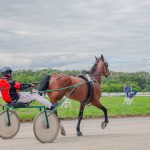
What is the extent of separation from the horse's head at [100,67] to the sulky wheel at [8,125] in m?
4.09

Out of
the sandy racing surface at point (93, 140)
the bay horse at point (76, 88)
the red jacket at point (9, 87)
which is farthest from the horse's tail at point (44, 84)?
the red jacket at point (9, 87)

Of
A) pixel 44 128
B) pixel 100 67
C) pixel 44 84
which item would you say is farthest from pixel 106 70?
pixel 44 128

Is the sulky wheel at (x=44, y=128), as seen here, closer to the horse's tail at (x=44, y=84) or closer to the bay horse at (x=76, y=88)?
the bay horse at (x=76, y=88)

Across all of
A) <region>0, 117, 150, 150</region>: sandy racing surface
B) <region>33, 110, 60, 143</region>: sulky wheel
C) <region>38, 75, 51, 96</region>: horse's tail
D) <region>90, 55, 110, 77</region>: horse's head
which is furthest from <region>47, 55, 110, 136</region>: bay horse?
<region>33, 110, 60, 143</region>: sulky wheel

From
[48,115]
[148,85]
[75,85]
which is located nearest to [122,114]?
[75,85]

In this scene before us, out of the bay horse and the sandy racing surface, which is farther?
the bay horse

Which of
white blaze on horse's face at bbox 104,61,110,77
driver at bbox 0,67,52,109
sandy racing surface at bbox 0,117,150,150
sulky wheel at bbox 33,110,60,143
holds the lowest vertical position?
sandy racing surface at bbox 0,117,150,150

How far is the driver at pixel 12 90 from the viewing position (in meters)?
11.9

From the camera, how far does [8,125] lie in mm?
12469

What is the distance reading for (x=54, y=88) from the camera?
45.2ft

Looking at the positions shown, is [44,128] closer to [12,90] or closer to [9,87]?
[12,90]

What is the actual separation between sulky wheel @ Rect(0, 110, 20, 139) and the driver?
1.47 ft

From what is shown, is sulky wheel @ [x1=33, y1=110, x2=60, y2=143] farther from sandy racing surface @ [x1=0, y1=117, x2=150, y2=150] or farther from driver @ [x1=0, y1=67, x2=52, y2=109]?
driver @ [x1=0, y1=67, x2=52, y2=109]

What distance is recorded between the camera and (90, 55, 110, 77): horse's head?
52.1ft
